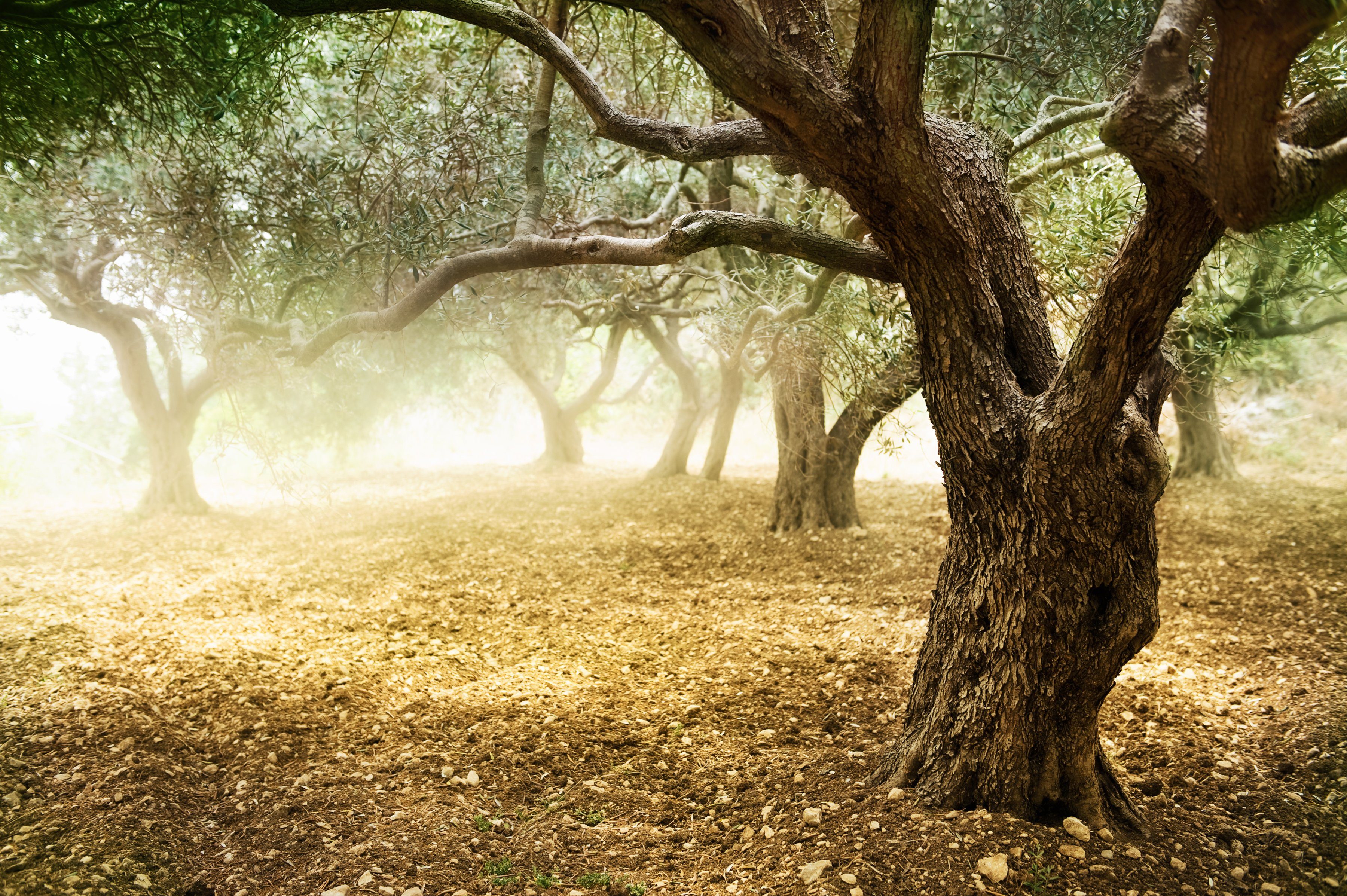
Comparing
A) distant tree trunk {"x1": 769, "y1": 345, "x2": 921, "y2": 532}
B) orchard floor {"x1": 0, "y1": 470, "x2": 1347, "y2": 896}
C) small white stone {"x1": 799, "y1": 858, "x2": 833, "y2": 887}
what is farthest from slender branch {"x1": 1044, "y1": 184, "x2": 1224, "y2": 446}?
distant tree trunk {"x1": 769, "y1": 345, "x2": 921, "y2": 532}

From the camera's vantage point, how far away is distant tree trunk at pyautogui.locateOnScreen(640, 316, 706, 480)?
1438 cm

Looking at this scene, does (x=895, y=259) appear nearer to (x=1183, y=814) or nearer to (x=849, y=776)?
(x=849, y=776)

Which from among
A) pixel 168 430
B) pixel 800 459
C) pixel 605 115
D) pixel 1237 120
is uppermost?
pixel 605 115

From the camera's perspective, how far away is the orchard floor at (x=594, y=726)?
9.63 feet

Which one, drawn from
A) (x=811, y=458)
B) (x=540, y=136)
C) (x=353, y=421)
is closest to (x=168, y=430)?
(x=353, y=421)

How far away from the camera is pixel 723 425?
520 inches

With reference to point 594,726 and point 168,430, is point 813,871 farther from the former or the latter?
point 168,430

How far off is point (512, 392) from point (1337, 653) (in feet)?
68.5

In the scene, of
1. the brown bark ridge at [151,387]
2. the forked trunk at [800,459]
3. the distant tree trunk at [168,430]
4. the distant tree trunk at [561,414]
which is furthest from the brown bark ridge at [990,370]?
the distant tree trunk at [561,414]

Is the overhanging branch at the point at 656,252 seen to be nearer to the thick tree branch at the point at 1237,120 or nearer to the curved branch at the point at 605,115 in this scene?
the curved branch at the point at 605,115

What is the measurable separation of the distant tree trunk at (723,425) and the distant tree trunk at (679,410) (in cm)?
92

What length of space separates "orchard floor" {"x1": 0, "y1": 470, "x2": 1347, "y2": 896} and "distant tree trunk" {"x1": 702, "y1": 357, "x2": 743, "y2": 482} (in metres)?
5.03

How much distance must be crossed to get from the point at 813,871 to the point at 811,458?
6184 millimetres

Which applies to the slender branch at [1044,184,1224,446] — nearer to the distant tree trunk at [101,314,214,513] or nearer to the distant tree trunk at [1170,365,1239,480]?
the distant tree trunk at [1170,365,1239,480]
